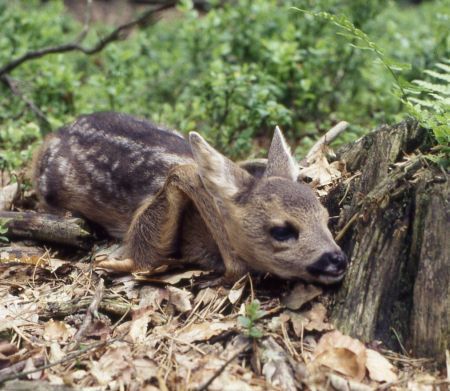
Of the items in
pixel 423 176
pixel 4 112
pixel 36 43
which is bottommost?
pixel 4 112

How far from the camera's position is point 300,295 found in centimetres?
457

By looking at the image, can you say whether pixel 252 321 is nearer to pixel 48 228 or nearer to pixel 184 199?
pixel 184 199

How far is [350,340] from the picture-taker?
4.21 metres

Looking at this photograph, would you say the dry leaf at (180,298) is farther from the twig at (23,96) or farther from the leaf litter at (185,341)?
the twig at (23,96)

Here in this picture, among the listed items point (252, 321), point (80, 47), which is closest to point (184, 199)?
Answer: point (252, 321)

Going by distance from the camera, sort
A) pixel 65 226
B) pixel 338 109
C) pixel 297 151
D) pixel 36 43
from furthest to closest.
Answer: pixel 36 43, pixel 338 109, pixel 297 151, pixel 65 226

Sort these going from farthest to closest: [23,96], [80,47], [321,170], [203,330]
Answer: [23,96] → [80,47] → [321,170] → [203,330]

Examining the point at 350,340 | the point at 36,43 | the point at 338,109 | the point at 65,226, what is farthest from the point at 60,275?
the point at 36,43

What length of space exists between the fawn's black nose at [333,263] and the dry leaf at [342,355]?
0.40 m

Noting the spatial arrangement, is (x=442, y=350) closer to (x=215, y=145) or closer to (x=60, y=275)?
(x=60, y=275)

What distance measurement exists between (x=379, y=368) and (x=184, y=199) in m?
2.15

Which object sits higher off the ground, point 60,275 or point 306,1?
point 306,1

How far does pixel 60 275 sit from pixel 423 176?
3056 mm

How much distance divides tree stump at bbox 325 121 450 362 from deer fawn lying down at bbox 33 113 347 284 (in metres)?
0.20
